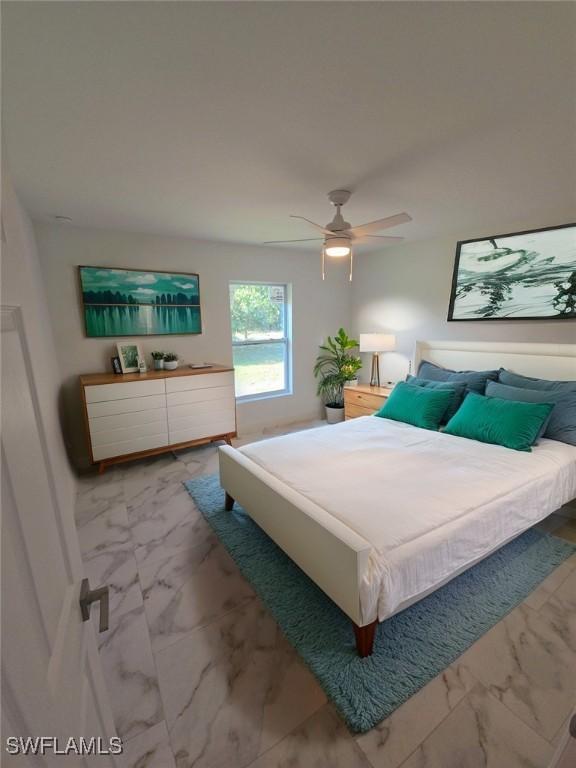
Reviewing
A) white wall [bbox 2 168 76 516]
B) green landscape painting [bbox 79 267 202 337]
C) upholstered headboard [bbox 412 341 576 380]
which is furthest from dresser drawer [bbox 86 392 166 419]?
upholstered headboard [bbox 412 341 576 380]

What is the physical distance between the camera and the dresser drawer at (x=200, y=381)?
3.49m

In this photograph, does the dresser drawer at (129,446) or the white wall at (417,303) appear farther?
the dresser drawer at (129,446)

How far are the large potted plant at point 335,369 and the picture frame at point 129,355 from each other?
2.45 meters

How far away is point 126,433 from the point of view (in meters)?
3.30

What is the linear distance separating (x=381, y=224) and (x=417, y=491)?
1679 millimetres

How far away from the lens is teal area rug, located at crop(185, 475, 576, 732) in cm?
139

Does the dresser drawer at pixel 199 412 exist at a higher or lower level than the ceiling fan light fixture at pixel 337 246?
lower

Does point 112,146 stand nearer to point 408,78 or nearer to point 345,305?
point 408,78

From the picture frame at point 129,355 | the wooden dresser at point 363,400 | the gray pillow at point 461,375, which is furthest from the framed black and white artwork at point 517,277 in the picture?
the picture frame at point 129,355

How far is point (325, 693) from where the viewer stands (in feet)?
4.54

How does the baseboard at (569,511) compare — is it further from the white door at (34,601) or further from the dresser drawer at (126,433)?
the dresser drawer at (126,433)

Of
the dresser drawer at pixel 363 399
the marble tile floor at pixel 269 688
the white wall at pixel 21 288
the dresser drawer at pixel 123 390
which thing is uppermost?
the white wall at pixel 21 288

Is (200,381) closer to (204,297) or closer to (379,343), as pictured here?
(204,297)

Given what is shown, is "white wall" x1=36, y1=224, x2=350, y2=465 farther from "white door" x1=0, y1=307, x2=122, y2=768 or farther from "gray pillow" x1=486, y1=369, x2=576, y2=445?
"white door" x1=0, y1=307, x2=122, y2=768
